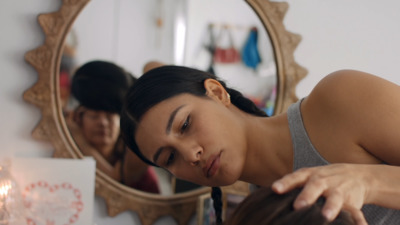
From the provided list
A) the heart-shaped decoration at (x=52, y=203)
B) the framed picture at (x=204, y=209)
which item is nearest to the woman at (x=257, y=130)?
the heart-shaped decoration at (x=52, y=203)

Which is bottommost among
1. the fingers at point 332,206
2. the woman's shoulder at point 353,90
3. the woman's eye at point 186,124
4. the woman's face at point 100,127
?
the woman's face at point 100,127

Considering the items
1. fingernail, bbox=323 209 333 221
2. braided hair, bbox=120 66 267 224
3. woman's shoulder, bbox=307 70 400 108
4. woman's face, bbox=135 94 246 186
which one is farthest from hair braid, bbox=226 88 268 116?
fingernail, bbox=323 209 333 221

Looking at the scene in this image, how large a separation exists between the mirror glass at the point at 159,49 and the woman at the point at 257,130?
0.49 meters

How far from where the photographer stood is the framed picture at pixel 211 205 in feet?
4.69

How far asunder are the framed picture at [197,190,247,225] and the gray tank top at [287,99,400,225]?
63 centimetres

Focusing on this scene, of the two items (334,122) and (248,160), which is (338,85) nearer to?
(334,122)

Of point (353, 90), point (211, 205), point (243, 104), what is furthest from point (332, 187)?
point (211, 205)

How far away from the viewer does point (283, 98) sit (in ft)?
5.04

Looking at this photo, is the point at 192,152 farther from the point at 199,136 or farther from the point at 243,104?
the point at 243,104

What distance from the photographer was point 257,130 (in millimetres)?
A: 907

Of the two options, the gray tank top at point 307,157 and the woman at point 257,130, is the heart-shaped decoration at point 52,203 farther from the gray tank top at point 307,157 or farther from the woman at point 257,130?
the gray tank top at point 307,157

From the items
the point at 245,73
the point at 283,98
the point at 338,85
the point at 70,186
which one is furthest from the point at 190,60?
the point at 338,85

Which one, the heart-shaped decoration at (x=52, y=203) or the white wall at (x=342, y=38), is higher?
the white wall at (x=342, y=38)

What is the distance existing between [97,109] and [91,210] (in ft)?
1.10
